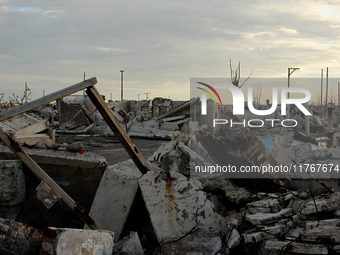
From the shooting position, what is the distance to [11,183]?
10.9 ft

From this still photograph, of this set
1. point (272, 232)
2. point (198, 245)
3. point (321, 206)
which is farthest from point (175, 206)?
point (321, 206)

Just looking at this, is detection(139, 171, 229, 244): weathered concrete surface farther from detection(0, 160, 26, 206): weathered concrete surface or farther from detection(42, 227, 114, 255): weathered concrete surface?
detection(0, 160, 26, 206): weathered concrete surface

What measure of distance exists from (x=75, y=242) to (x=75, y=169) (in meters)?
1.40

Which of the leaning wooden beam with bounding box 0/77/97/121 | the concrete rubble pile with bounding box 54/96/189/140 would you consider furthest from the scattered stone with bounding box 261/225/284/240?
the concrete rubble pile with bounding box 54/96/189/140

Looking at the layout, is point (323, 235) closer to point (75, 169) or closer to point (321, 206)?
point (321, 206)

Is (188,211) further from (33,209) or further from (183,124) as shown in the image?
(183,124)

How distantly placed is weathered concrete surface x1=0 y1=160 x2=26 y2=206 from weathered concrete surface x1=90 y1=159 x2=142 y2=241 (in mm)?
982

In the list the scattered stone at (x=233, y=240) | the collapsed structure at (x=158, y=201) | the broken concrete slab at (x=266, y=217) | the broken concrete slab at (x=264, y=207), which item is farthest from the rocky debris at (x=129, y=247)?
the broken concrete slab at (x=264, y=207)

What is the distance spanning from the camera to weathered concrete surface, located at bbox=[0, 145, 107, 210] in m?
3.40

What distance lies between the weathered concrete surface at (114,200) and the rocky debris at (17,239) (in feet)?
2.35

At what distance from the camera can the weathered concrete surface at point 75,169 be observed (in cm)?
340

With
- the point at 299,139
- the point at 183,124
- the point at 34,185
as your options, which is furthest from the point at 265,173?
the point at 299,139

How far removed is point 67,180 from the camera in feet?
11.4

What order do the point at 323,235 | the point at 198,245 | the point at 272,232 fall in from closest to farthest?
the point at 323,235 < the point at 272,232 < the point at 198,245
